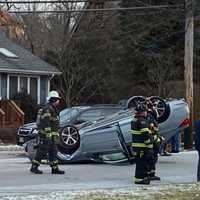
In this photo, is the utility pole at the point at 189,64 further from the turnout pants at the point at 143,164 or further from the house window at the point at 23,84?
the house window at the point at 23,84

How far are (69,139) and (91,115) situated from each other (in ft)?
21.2

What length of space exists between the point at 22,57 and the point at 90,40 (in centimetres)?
570

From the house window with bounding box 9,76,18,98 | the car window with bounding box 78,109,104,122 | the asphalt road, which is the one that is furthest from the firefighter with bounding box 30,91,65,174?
the house window with bounding box 9,76,18,98

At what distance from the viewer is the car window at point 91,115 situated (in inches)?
951

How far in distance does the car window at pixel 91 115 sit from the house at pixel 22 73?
12031mm

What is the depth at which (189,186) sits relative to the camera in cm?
1345

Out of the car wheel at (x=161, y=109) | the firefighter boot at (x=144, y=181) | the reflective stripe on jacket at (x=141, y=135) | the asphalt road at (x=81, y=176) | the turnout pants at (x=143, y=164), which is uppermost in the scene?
the car wheel at (x=161, y=109)

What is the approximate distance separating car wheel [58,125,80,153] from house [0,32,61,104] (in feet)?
59.2

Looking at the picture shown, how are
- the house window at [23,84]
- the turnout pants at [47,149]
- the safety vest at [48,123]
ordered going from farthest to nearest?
1. the house window at [23,84]
2. the turnout pants at [47,149]
3. the safety vest at [48,123]

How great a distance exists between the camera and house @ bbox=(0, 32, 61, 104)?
1446 inches

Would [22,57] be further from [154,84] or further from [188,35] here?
[188,35]

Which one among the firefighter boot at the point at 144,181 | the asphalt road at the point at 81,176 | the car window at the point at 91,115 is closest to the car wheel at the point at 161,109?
the asphalt road at the point at 81,176

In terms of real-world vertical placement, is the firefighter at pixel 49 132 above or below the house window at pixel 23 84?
A: below

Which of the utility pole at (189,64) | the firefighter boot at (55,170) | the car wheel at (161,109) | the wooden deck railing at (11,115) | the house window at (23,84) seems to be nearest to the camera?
the firefighter boot at (55,170)
